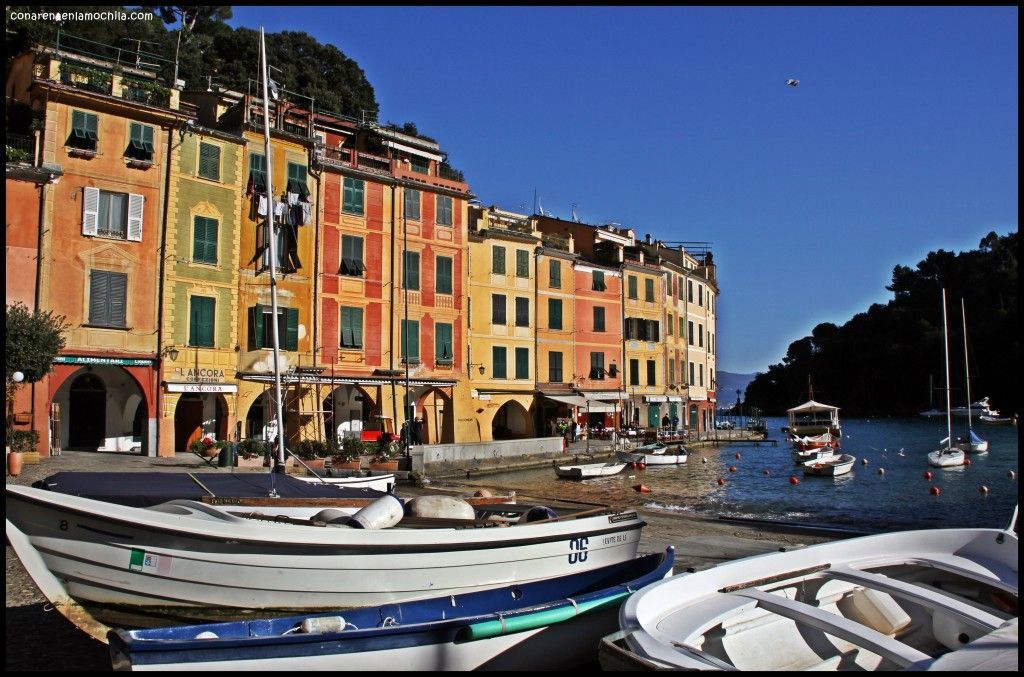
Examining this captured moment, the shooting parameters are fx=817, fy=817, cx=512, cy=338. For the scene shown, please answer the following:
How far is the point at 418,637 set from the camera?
7.09m

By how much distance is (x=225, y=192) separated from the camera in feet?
101

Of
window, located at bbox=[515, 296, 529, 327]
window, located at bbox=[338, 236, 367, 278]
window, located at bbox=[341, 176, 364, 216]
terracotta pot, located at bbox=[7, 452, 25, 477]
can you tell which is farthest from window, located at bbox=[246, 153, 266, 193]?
window, located at bbox=[515, 296, 529, 327]

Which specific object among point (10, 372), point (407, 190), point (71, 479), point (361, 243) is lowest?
point (71, 479)

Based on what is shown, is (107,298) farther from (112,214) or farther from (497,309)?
(497,309)

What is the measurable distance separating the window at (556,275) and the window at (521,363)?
14.2 feet

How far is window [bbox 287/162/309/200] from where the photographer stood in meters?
33.1

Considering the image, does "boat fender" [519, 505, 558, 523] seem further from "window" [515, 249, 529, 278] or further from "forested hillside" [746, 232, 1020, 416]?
"forested hillside" [746, 232, 1020, 416]

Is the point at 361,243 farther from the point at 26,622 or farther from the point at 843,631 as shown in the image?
the point at 843,631

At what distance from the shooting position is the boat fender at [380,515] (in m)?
9.93

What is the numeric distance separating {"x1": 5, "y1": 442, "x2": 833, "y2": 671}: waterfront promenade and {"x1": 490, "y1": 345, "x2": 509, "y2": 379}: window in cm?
1448

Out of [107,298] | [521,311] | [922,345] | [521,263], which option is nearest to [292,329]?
[107,298]

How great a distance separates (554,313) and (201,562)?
38.2 meters

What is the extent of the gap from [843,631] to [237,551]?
236 inches

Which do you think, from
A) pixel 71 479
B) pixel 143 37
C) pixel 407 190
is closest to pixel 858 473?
pixel 407 190
